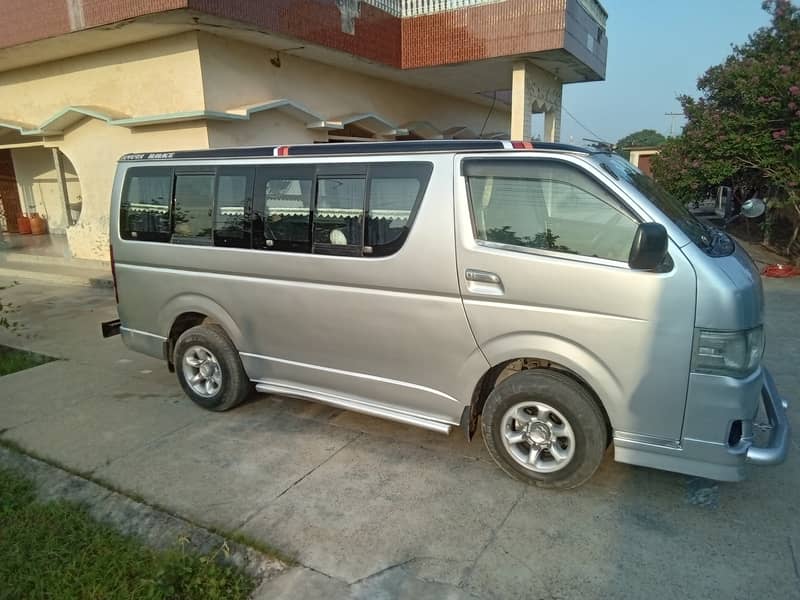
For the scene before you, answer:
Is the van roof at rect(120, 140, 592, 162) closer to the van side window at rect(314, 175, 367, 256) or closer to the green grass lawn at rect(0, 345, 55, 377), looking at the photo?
the van side window at rect(314, 175, 367, 256)

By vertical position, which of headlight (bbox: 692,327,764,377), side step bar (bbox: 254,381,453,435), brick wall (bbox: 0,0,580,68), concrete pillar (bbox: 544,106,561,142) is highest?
brick wall (bbox: 0,0,580,68)

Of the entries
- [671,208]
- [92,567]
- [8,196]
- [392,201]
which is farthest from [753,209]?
[8,196]

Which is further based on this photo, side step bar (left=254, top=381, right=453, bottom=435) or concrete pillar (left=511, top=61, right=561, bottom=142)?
concrete pillar (left=511, top=61, right=561, bottom=142)

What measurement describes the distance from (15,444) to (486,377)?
361 centimetres

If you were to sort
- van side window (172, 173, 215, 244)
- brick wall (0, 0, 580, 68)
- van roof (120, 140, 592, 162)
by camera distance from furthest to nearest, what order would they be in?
brick wall (0, 0, 580, 68) < van side window (172, 173, 215, 244) < van roof (120, 140, 592, 162)

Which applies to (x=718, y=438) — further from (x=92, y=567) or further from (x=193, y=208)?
(x=193, y=208)

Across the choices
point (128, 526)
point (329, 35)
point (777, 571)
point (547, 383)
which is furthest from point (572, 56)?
point (128, 526)

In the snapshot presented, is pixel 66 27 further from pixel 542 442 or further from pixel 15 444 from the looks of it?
pixel 542 442

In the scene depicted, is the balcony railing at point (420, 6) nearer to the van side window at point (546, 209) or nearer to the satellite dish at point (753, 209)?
the satellite dish at point (753, 209)

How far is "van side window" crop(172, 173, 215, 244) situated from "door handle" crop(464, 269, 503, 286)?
223 cm

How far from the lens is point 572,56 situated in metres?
11.0

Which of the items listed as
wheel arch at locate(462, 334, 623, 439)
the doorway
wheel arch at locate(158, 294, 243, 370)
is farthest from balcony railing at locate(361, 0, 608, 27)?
the doorway

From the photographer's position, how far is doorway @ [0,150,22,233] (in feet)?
54.2

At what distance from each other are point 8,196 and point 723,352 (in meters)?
20.3
